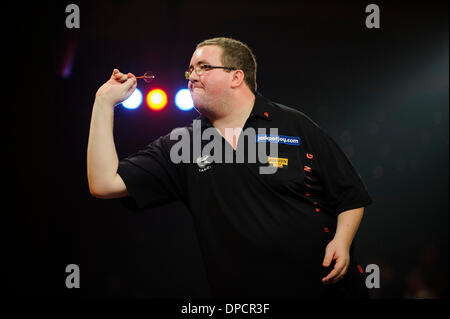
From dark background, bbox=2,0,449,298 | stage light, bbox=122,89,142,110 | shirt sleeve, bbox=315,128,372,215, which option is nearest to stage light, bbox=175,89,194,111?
dark background, bbox=2,0,449,298

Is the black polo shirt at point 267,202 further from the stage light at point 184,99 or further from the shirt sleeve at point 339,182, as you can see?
the stage light at point 184,99

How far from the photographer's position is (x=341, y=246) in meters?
1.63

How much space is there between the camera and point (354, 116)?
4.50 metres

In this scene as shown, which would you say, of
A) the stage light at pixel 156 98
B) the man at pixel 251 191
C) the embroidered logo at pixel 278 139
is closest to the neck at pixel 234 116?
the man at pixel 251 191

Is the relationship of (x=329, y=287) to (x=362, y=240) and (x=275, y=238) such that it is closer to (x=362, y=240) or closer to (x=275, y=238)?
(x=275, y=238)

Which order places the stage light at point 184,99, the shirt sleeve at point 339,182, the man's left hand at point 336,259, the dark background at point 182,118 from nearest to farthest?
the man's left hand at point 336,259
the shirt sleeve at point 339,182
the dark background at point 182,118
the stage light at point 184,99

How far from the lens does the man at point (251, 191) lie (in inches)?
64.2


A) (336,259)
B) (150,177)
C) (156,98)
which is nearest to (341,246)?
(336,259)

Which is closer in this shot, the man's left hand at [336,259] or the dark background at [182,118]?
the man's left hand at [336,259]

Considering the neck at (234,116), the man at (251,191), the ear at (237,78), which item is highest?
the ear at (237,78)

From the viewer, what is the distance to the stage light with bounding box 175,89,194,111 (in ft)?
12.7

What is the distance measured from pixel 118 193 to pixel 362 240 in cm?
363

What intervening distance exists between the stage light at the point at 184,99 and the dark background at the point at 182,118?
8 cm

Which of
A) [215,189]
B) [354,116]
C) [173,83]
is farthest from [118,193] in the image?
[354,116]
